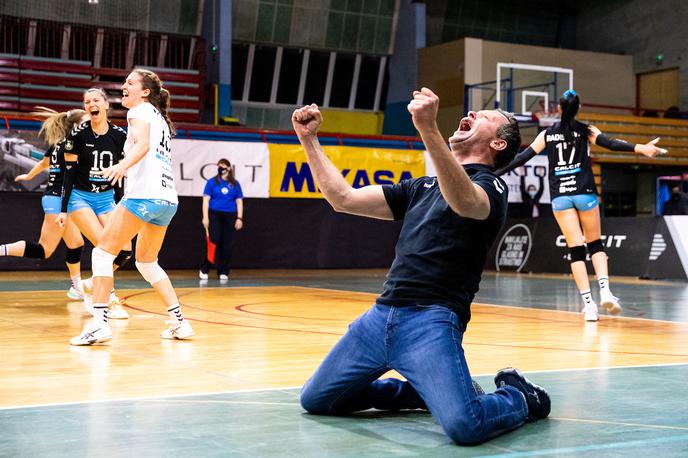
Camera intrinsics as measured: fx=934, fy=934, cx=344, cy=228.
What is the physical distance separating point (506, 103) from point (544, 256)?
914cm

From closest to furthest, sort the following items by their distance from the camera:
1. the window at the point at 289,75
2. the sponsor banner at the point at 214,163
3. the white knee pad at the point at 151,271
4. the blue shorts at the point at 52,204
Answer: the white knee pad at the point at 151,271
the blue shorts at the point at 52,204
the sponsor banner at the point at 214,163
the window at the point at 289,75

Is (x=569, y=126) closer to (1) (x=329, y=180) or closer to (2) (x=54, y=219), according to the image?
(2) (x=54, y=219)

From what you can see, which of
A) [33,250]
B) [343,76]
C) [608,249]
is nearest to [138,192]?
[33,250]

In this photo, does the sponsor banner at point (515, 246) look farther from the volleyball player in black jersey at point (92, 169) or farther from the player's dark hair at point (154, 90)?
the player's dark hair at point (154, 90)

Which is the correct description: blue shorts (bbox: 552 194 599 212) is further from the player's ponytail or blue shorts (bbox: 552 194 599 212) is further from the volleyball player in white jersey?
the player's ponytail

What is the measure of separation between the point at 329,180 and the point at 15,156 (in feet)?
43.0

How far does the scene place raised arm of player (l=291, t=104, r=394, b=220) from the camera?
3.54 metres

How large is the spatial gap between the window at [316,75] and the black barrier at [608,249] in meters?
10.9

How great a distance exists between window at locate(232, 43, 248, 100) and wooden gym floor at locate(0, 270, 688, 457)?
1795 centimetres

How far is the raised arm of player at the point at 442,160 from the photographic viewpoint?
3.12m

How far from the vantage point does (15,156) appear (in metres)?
15.5

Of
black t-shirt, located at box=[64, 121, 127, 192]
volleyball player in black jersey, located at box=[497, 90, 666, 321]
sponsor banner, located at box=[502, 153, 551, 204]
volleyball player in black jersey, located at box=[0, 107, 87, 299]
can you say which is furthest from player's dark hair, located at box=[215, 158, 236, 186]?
sponsor banner, located at box=[502, 153, 551, 204]

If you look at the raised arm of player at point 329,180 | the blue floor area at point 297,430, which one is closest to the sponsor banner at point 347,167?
the blue floor area at point 297,430

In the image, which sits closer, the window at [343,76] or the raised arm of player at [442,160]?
the raised arm of player at [442,160]
